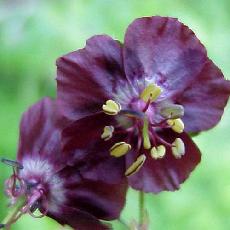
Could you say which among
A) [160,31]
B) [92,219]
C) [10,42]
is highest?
[160,31]

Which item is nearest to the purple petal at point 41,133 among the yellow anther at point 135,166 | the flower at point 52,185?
the flower at point 52,185

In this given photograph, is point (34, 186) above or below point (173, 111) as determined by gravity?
below

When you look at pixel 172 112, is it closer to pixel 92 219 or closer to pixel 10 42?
pixel 92 219

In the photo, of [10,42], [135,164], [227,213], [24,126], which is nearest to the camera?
[135,164]

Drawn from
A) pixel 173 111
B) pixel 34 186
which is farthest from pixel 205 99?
pixel 34 186

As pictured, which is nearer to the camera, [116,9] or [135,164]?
[135,164]

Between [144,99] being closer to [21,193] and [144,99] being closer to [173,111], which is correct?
[173,111]

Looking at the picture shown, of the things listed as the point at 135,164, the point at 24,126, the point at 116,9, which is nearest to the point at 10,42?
the point at 116,9
